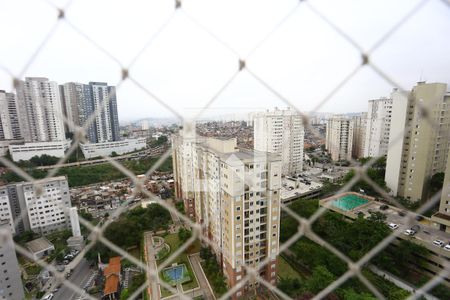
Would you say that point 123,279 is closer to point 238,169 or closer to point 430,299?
point 238,169

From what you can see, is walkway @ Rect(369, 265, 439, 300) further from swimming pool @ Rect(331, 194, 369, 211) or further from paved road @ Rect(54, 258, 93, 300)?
paved road @ Rect(54, 258, 93, 300)

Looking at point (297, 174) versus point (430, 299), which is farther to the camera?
point (297, 174)

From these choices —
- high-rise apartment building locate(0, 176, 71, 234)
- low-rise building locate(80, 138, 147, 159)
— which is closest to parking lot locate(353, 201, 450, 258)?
high-rise apartment building locate(0, 176, 71, 234)

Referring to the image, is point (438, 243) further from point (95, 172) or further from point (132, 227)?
point (95, 172)

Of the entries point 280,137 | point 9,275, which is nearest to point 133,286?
point 9,275

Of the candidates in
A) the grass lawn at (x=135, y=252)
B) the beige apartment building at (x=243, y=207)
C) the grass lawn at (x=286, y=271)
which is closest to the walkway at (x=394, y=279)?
the grass lawn at (x=286, y=271)

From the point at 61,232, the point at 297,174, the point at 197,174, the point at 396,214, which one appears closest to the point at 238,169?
the point at 197,174

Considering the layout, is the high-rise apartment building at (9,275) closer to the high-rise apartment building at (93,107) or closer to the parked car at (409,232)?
the high-rise apartment building at (93,107)
